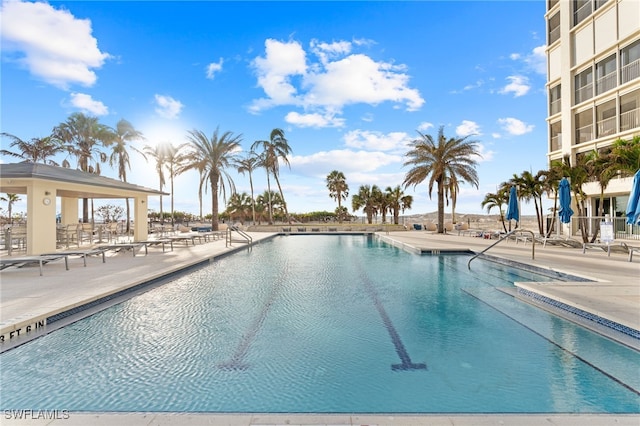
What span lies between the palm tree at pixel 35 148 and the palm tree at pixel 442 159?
92.3ft

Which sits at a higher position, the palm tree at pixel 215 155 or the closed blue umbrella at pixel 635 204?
the palm tree at pixel 215 155

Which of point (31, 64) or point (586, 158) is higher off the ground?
point (31, 64)

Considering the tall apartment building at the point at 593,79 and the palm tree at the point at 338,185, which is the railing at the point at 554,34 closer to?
the tall apartment building at the point at 593,79

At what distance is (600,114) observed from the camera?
20.2 metres

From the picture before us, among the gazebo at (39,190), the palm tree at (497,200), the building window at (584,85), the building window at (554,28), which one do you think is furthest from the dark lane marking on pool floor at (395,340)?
the building window at (554,28)

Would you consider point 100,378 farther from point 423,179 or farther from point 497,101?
point 497,101

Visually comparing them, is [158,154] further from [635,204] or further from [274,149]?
[635,204]

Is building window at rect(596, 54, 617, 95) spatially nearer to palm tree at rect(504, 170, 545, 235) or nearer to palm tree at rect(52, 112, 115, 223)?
palm tree at rect(504, 170, 545, 235)

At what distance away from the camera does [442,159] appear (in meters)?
23.8

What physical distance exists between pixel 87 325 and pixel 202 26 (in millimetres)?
17196

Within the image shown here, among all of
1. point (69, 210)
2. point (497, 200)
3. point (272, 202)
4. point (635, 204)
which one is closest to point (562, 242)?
point (635, 204)

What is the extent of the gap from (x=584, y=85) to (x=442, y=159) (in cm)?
964

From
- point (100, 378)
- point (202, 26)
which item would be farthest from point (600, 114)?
point (100, 378)

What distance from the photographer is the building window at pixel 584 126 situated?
20991 millimetres
